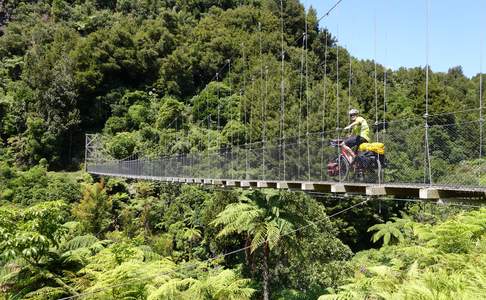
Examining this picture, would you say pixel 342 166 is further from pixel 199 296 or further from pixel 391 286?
pixel 199 296

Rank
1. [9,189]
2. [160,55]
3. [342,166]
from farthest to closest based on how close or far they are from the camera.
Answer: [160,55], [9,189], [342,166]

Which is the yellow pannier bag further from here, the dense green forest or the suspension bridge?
the dense green forest

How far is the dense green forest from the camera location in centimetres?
495

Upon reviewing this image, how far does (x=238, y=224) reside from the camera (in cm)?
772

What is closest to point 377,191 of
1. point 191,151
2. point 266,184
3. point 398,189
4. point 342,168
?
point 398,189

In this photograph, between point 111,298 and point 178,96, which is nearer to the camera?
point 111,298

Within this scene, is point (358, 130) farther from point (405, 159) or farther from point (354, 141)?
point (405, 159)

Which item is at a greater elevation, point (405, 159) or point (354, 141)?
point (354, 141)

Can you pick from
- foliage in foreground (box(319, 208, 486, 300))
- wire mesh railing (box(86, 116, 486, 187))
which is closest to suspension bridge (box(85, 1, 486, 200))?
wire mesh railing (box(86, 116, 486, 187))

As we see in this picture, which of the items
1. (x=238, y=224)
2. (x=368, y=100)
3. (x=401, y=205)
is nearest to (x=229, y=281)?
(x=238, y=224)

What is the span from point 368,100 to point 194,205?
11.0 meters

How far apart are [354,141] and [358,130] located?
13cm

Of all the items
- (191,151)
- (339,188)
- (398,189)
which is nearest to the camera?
(398,189)

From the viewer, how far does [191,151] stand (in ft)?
69.9
